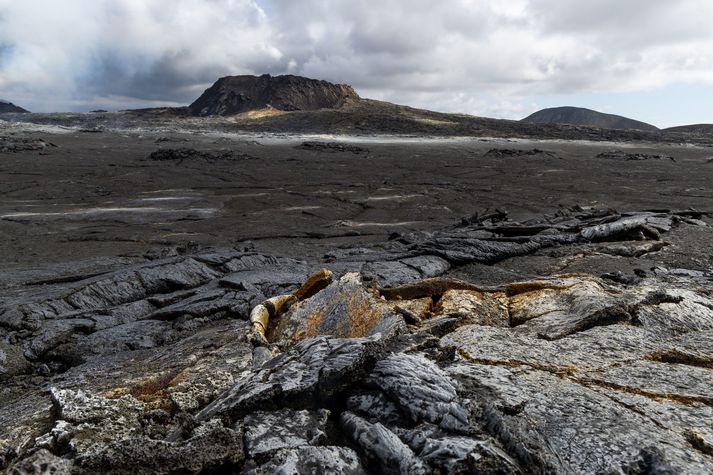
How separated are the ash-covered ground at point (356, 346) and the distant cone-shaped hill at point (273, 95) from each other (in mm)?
68917

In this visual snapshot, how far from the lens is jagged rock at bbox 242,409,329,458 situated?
2277mm

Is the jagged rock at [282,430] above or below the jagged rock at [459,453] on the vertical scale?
below

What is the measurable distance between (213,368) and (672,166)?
29.8 metres

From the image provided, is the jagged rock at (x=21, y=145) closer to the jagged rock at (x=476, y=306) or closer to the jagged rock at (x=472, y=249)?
the jagged rock at (x=472, y=249)

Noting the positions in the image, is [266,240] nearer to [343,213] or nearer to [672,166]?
[343,213]

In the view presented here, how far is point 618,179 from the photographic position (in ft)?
69.4

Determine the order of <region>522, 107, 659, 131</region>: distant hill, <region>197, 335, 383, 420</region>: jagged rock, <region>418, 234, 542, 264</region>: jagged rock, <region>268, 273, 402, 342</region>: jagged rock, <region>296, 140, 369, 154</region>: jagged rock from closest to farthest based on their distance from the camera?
<region>197, 335, 383, 420</region>: jagged rock
<region>268, 273, 402, 342</region>: jagged rock
<region>418, 234, 542, 264</region>: jagged rock
<region>296, 140, 369, 154</region>: jagged rock
<region>522, 107, 659, 131</region>: distant hill

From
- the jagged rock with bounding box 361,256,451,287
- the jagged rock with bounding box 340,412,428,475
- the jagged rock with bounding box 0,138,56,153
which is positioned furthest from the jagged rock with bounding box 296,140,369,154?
the jagged rock with bounding box 340,412,428,475

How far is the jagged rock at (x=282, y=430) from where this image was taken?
228 cm

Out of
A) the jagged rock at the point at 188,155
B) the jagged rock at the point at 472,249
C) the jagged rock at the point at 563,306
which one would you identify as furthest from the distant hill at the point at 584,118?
the jagged rock at the point at 563,306

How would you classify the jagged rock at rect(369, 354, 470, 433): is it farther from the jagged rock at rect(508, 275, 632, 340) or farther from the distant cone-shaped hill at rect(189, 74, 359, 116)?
the distant cone-shaped hill at rect(189, 74, 359, 116)

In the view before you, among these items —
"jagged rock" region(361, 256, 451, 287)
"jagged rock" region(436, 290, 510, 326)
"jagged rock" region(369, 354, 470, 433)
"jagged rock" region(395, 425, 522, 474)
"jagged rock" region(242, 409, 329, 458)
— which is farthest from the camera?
"jagged rock" region(361, 256, 451, 287)

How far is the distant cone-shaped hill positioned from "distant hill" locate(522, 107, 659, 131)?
42.1m

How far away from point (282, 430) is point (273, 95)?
80.7 meters
